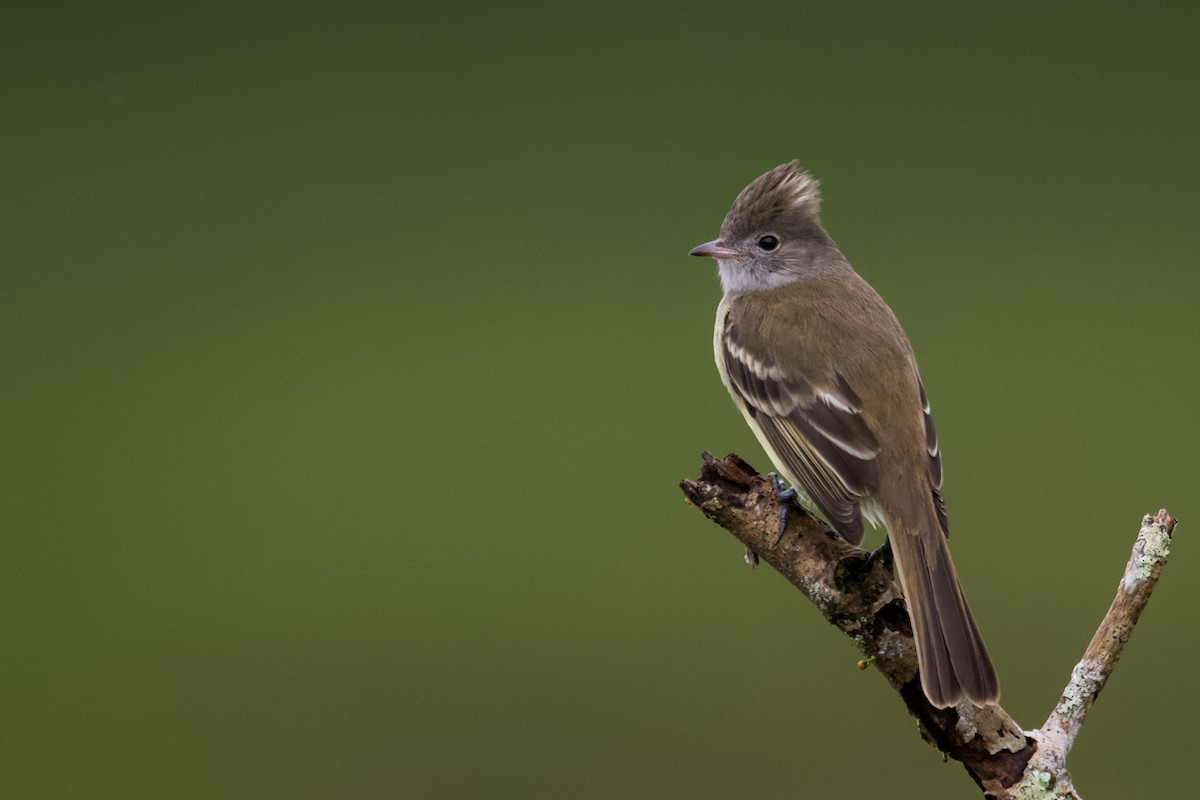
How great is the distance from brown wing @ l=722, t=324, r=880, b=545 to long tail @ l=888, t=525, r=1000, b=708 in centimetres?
10

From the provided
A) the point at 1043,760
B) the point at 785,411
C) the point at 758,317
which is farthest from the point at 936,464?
the point at 1043,760

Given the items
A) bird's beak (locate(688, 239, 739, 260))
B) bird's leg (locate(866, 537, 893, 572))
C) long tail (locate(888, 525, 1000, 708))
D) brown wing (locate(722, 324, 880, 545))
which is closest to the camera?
long tail (locate(888, 525, 1000, 708))

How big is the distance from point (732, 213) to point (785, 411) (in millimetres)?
740

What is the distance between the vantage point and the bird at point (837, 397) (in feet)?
5.98

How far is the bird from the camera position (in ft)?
5.98

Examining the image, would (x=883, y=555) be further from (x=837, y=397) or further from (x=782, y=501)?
(x=837, y=397)

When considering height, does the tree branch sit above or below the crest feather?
below

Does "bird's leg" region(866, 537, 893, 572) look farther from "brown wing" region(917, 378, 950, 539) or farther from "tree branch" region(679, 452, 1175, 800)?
"brown wing" region(917, 378, 950, 539)

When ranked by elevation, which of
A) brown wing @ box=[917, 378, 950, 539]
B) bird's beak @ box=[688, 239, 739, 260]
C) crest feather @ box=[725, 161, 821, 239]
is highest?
crest feather @ box=[725, 161, 821, 239]

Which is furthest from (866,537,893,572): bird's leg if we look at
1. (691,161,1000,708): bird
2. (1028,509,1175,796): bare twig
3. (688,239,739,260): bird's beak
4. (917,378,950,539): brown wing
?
(688,239,739,260): bird's beak

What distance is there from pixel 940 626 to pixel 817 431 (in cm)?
59

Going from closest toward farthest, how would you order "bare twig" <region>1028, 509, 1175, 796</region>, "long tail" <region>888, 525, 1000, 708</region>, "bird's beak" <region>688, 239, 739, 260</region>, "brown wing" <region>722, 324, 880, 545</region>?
1. "bare twig" <region>1028, 509, 1175, 796</region>
2. "long tail" <region>888, 525, 1000, 708</region>
3. "brown wing" <region>722, 324, 880, 545</region>
4. "bird's beak" <region>688, 239, 739, 260</region>

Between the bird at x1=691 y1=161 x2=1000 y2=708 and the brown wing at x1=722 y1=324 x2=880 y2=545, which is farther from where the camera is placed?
the brown wing at x1=722 y1=324 x2=880 y2=545

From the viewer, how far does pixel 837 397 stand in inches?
89.0
